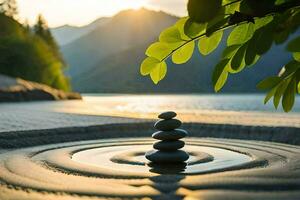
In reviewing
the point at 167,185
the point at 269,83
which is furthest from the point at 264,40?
the point at 167,185

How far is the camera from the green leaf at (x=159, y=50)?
257 centimetres

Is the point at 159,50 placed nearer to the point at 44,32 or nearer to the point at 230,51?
the point at 230,51

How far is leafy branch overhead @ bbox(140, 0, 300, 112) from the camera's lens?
7.13ft

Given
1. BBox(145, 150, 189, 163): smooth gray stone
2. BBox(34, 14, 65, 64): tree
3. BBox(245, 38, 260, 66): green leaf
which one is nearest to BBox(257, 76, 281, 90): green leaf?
BBox(245, 38, 260, 66): green leaf

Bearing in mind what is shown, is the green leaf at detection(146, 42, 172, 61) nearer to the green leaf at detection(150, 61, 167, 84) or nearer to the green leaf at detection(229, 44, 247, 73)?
the green leaf at detection(150, 61, 167, 84)

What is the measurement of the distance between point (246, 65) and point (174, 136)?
6804 mm

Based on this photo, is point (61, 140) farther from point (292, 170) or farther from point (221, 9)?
point (221, 9)

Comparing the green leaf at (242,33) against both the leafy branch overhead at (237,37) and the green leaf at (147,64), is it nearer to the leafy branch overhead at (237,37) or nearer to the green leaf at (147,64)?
the leafy branch overhead at (237,37)

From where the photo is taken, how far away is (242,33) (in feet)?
8.46

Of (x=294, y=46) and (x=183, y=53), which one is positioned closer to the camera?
(x=294, y=46)

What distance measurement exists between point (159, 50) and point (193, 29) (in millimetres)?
306

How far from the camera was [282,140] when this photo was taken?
1392 cm

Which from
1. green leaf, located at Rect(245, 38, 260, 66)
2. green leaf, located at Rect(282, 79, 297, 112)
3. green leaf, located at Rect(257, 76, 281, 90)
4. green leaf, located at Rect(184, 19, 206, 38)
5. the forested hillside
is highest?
the forested hillside

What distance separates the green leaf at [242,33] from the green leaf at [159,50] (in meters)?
0.38
